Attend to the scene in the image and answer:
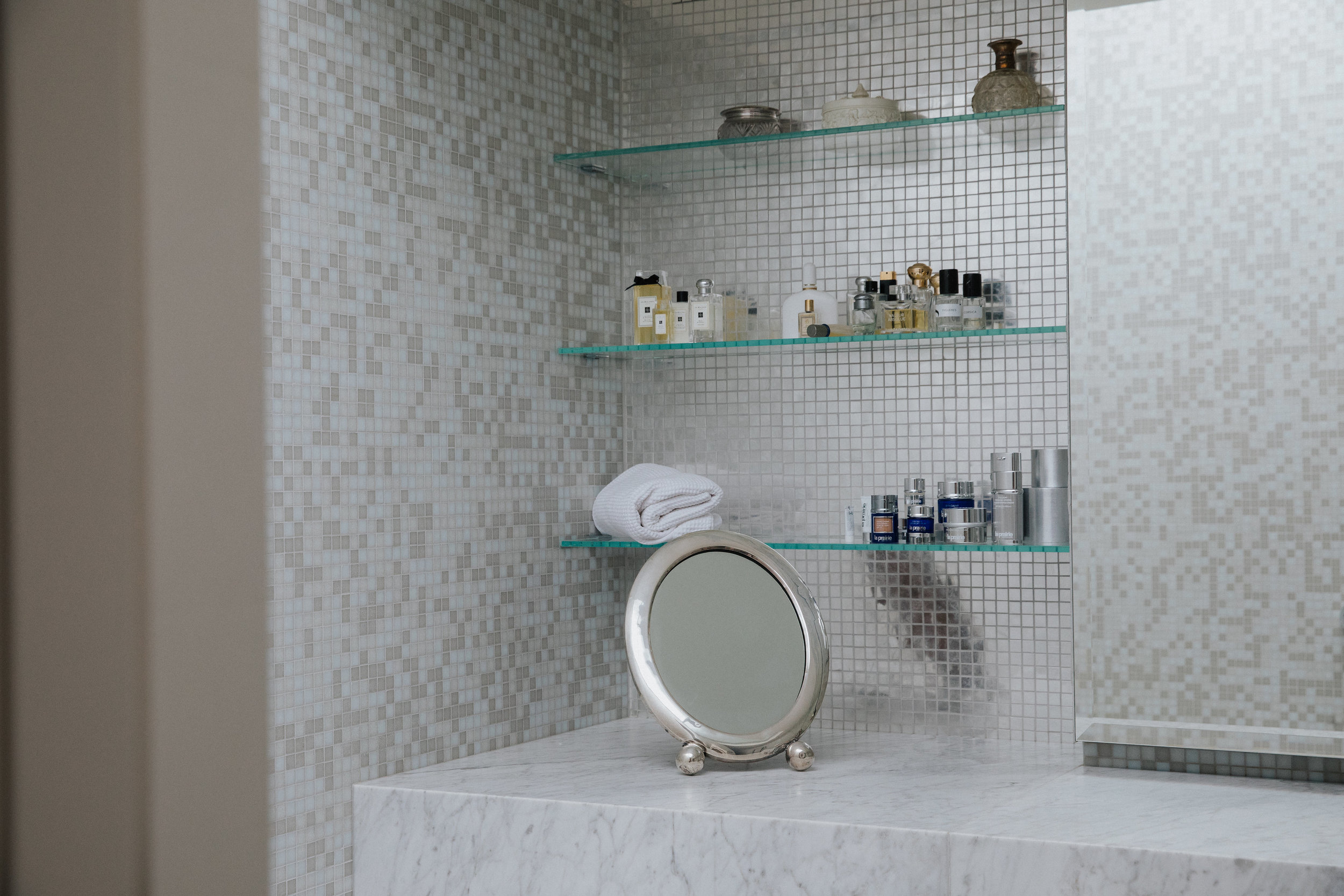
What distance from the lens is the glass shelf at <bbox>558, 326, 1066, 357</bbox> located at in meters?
1.74

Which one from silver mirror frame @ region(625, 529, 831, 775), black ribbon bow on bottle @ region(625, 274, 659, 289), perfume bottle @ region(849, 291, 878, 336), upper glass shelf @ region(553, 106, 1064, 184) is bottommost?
silver mirror frame @ region(625, 529, 831, 775)

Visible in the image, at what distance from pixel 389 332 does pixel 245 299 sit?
233mm

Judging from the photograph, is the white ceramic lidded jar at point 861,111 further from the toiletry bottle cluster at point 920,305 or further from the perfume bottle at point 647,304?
the perfume bottle at point 647,304

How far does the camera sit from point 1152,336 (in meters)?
1.59

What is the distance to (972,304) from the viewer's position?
5.87 feet

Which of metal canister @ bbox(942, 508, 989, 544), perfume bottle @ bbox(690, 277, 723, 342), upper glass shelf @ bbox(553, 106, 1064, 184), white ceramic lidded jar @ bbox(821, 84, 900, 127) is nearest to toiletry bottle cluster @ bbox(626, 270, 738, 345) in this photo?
perfume bottle @ bbox(690, 277, 723, 342)

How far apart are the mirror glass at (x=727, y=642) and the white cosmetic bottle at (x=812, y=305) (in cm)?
42

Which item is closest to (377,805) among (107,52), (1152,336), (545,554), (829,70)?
(545,554)

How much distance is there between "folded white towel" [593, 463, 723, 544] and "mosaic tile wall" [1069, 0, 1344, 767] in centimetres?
56

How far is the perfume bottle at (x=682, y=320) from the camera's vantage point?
1.96 m

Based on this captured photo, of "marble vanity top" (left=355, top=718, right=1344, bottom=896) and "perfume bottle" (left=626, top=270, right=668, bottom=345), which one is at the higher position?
"perfume bottle" (left=626, top=270, right=668, bottom=345)

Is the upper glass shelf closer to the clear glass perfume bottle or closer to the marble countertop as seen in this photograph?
the clear glass perfume bottle

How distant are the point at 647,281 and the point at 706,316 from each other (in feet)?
0.41

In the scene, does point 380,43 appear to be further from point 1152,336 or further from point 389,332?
point 1152,336
